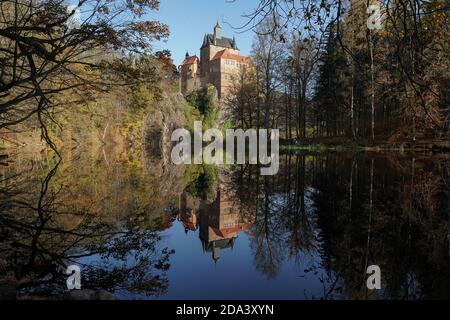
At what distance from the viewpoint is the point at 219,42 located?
3780 inches

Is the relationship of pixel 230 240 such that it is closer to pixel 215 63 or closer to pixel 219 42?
pixel 215 63

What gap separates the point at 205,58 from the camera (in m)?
94.4

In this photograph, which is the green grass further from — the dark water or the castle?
the castle

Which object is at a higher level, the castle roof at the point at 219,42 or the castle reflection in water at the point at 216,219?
the castle roof at the point at 219,42

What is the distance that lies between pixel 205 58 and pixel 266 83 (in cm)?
6355

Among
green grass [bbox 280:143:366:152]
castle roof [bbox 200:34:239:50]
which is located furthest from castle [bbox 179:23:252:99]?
green grass [bbox 280:143:366:152]

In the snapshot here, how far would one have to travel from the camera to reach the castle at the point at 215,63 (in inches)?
3346

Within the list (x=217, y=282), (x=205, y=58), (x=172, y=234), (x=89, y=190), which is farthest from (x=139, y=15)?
(x=205, y=58)

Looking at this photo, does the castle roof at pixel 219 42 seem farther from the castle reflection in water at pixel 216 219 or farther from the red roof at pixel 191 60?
the castle reflection in water at pixel 216 219

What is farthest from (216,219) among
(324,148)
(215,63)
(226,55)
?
(226,55)

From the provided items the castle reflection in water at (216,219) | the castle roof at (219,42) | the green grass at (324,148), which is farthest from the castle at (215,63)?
the castle reflection in water at (216,219)

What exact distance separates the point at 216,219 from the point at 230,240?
126 centimetres

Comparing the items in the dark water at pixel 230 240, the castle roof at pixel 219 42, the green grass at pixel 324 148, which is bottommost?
the dark water at pixel 230 240

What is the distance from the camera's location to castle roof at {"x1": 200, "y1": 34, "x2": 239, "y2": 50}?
310 ft
